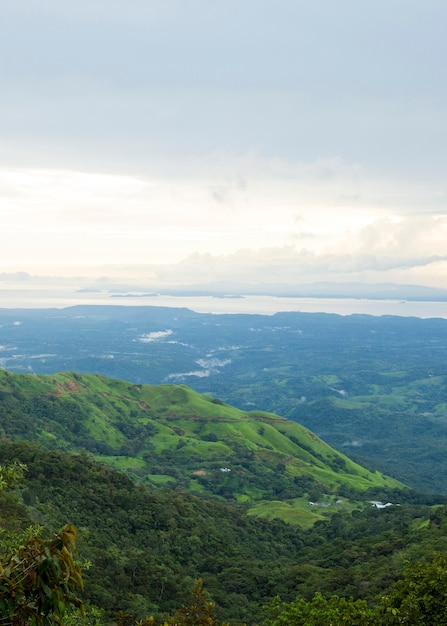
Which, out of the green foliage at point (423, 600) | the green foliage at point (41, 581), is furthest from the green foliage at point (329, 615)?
the green foliage at point (41, 581)

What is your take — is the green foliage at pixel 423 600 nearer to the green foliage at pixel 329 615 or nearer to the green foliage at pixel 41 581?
the green foliage at pixel 329 615

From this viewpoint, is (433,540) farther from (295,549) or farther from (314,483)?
(314,483)

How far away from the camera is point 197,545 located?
94.9 meters

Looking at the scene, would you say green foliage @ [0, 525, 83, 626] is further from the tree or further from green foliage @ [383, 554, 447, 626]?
green foliage @ [383, 554, 447, 626]

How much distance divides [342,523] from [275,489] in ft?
205

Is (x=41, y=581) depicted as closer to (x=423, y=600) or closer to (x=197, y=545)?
(x=423, y=600)

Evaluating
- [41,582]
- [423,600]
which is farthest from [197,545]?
[41,582]

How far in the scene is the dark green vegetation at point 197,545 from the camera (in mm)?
62156

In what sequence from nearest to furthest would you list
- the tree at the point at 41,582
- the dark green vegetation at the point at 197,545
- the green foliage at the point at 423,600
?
the tree at the point at 41,582 → the green foliage at the point at 423,600 → the dark green vegetation at the point at 197,545

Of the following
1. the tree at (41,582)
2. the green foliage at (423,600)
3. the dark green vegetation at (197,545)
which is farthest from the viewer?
the dark green vegetation at (197,545)

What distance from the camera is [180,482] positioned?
178375mm

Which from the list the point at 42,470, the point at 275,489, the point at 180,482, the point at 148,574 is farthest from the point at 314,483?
the point at 148,574

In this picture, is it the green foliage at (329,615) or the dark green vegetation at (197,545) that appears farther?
the dark green vegetation at (197,545)

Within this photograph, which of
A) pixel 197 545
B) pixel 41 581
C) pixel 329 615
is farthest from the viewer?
pixel 197 545
